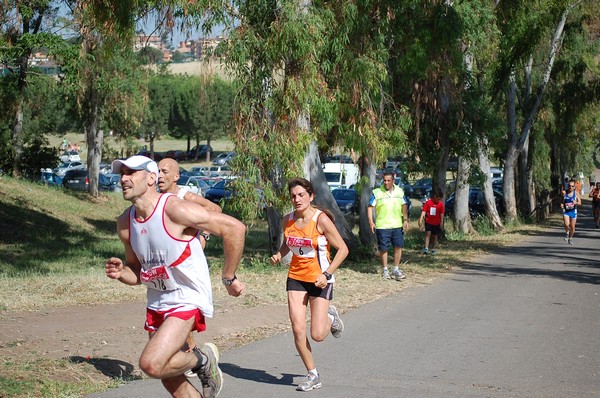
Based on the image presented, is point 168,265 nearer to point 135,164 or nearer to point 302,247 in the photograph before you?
point 135,164

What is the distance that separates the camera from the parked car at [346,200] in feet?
127

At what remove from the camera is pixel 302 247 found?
8.22 meters

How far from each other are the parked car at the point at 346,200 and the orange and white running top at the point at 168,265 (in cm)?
3176

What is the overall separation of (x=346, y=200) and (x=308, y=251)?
31.8 meters

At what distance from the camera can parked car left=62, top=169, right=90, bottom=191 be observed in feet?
170

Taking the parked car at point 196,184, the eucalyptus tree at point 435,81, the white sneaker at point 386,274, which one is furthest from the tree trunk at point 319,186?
the parked car at point 196,184

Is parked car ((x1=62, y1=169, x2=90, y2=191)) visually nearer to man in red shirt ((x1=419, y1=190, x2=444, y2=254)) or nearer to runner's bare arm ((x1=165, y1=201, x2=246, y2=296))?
man in red shirt ((x1=419, y1=190, x2=444, y2=254))

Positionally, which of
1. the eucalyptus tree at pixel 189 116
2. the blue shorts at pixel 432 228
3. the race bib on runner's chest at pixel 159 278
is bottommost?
the blue shorts at pixel 432 228

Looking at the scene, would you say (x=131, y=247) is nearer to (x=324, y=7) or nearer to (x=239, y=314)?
(x=239, y=314)

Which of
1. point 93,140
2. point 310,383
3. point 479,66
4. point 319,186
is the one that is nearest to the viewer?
point 310,383

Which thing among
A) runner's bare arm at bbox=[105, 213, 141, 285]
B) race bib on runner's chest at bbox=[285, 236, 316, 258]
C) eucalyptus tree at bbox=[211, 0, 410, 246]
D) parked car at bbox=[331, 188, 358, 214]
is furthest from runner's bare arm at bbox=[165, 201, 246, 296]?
parked car at bbox=[331, 188, 358, 214]

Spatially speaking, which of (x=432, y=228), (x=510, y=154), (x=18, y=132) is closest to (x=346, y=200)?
(x=510, y=154)

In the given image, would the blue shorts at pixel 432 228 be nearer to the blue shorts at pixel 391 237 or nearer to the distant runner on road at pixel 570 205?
the distant runner on road at pixel 570 205

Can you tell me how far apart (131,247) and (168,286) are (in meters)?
0.45
